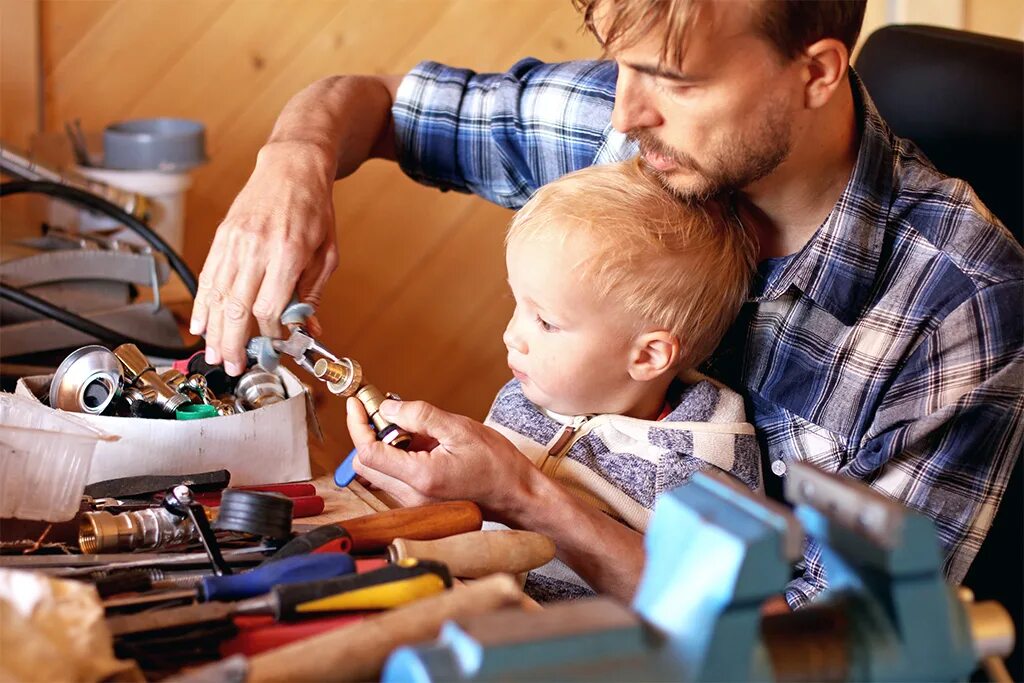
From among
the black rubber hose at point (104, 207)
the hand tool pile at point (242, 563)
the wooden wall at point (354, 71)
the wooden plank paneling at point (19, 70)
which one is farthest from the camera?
the wooden wall at point (354, 71)

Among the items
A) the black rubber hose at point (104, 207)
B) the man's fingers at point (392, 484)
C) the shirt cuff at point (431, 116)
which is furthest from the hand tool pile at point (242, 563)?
the shirt cuff at point (431, 116)

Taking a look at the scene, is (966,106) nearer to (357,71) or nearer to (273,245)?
(273,245)

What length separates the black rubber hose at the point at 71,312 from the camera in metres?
1.23

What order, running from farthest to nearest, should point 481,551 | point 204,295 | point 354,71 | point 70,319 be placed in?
1. point 354,71
2. point 70,319
3. point 204,295
4. point 481,551

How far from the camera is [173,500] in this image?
79 centimetres

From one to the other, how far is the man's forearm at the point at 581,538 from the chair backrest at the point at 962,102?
636 millimetres

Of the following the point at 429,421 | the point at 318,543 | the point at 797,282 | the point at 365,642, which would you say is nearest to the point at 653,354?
the point at 797,282

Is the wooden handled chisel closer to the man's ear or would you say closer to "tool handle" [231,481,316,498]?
"tool handle" [231,481,316,498]

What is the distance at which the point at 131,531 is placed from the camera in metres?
0.78

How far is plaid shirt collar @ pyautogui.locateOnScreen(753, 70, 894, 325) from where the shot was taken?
1052mm

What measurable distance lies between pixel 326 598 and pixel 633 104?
0.57 meters

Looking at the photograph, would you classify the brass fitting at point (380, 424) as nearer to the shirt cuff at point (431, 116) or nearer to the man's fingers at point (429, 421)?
the man's fingers at point (429, 421)

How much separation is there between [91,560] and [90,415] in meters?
0.21

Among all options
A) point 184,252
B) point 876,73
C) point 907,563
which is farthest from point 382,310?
point 907,563
